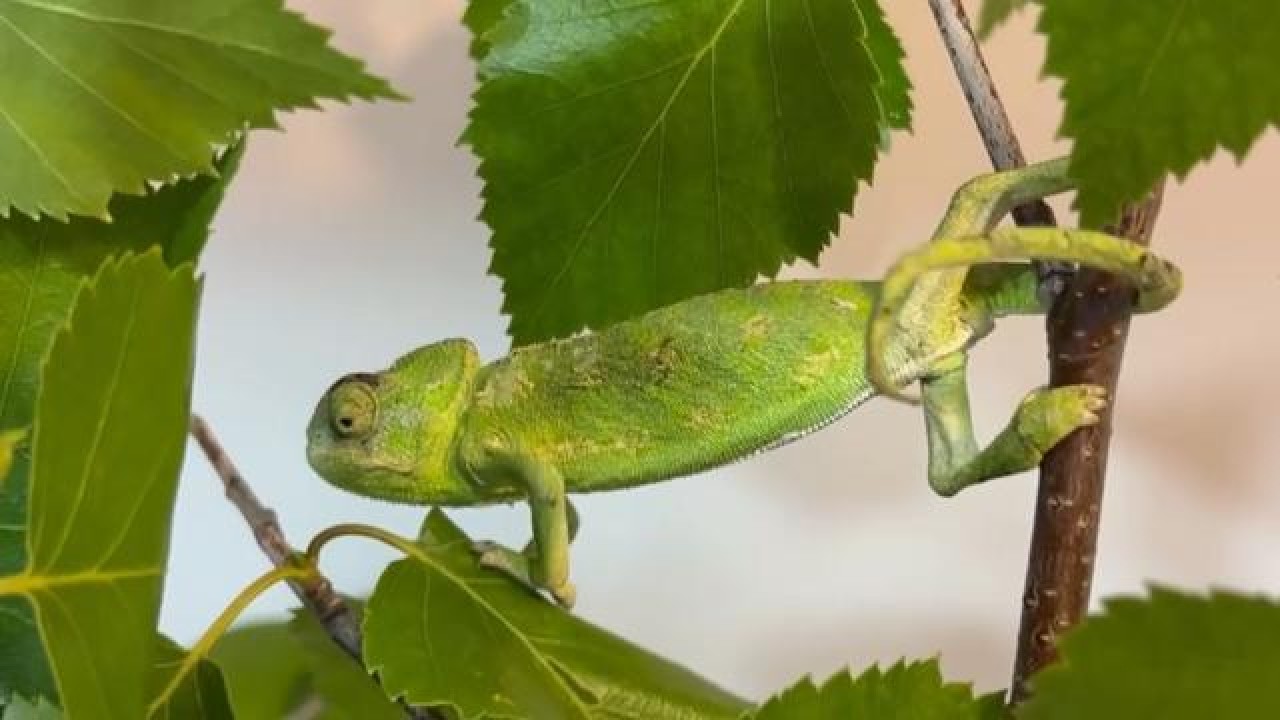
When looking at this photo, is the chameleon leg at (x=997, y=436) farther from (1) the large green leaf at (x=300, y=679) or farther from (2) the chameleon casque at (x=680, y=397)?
(1) the large green leaf at (x=300, y=679)

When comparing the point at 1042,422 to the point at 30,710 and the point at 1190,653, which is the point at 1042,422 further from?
the point at 30,710

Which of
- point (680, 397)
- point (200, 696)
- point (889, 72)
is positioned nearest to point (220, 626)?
point (200, 696)

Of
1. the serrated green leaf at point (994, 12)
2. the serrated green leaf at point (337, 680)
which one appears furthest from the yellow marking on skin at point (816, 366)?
the serrated green leaf at point (337, 680)

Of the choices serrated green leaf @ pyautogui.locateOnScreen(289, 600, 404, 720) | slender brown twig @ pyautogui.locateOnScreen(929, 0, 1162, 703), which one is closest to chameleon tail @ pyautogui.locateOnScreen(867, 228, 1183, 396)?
slender brown twig @ pyautogui.locateOnScreen(929, 0, 1162, 703)

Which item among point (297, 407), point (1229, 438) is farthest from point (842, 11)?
point (297, 407)

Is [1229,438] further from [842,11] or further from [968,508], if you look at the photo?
[842,11]
